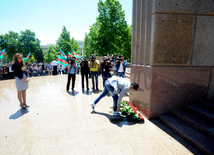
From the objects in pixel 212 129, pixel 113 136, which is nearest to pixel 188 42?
pixel 212 129

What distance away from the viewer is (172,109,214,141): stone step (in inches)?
109

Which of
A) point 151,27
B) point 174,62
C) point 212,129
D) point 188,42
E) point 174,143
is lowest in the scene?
point 174,143

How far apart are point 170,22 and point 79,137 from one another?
3.88 meters

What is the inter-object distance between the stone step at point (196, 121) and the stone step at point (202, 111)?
0.08 meters

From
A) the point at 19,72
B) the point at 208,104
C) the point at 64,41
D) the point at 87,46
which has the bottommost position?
the point at 208,104

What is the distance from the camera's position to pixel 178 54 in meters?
3.73

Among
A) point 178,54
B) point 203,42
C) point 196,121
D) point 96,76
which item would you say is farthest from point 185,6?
point 96,76

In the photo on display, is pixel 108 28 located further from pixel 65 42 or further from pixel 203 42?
pixel 203 42

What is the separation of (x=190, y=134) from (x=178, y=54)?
2.15m

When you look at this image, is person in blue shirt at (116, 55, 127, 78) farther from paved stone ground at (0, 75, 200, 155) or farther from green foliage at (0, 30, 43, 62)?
green foliage at (0, 30, 43, 62)

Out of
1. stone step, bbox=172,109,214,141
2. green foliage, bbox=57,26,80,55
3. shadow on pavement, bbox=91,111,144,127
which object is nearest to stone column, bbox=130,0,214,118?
stone step, bbox=172,109,214,141

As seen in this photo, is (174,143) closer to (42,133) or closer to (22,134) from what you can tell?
(42,133)

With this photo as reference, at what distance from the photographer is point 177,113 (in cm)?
365

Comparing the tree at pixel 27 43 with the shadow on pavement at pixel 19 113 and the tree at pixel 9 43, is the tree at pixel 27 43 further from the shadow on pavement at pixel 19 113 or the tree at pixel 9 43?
the shadow on pavement at pixel 19 113
